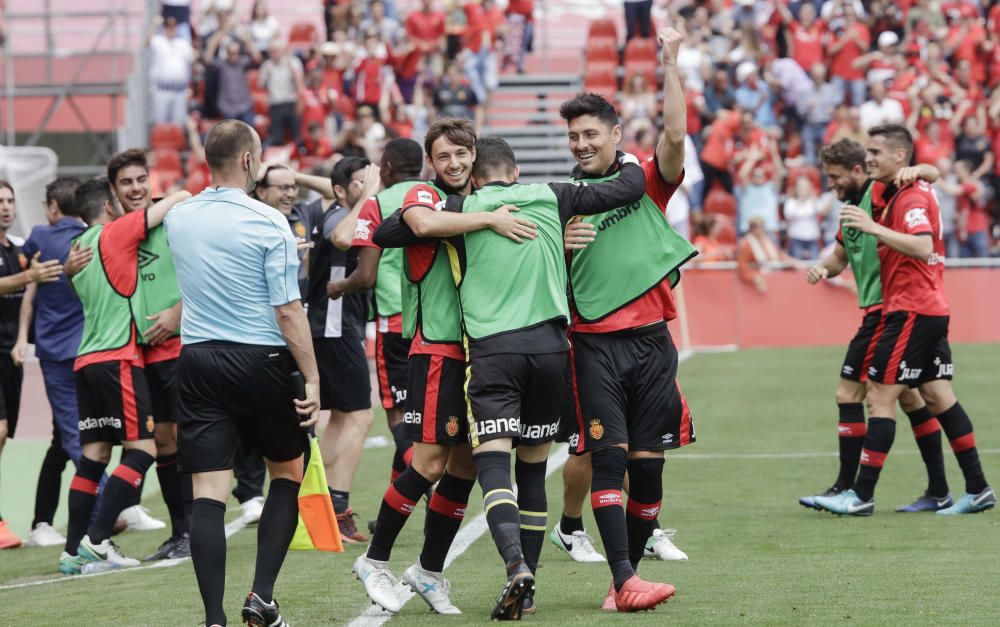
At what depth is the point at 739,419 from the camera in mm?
14242

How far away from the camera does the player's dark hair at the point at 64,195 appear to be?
31.8 ft

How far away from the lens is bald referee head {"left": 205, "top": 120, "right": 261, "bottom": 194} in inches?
233

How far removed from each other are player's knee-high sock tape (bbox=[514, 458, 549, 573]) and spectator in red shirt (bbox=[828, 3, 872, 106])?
19759mm

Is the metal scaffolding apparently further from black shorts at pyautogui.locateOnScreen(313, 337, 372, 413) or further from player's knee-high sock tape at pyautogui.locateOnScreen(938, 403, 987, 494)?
player's knee-high sock tape at pyautogui.locateOnScreen(938, 403, 987, 494)

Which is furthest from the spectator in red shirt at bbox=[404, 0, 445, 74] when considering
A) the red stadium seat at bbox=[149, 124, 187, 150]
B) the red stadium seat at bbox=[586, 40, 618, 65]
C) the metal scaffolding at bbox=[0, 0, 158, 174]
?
the metal scaffolding at bbox=[0, 0, 158, 174]

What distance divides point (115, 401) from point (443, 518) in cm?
254

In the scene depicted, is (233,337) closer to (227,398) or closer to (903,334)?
(227,398)

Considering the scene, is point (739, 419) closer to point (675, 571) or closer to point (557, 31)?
point (675, 571)

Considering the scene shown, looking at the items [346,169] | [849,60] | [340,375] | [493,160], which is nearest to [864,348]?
[340,375]

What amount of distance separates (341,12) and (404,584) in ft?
70.6

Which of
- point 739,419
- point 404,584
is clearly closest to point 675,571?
point 404,584

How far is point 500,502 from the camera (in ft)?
19.9

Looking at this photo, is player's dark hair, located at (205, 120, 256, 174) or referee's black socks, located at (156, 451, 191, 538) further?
referee's black socks, located at (156, 451, 191, 538)

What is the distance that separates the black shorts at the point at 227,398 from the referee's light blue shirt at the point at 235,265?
2.5 inches
